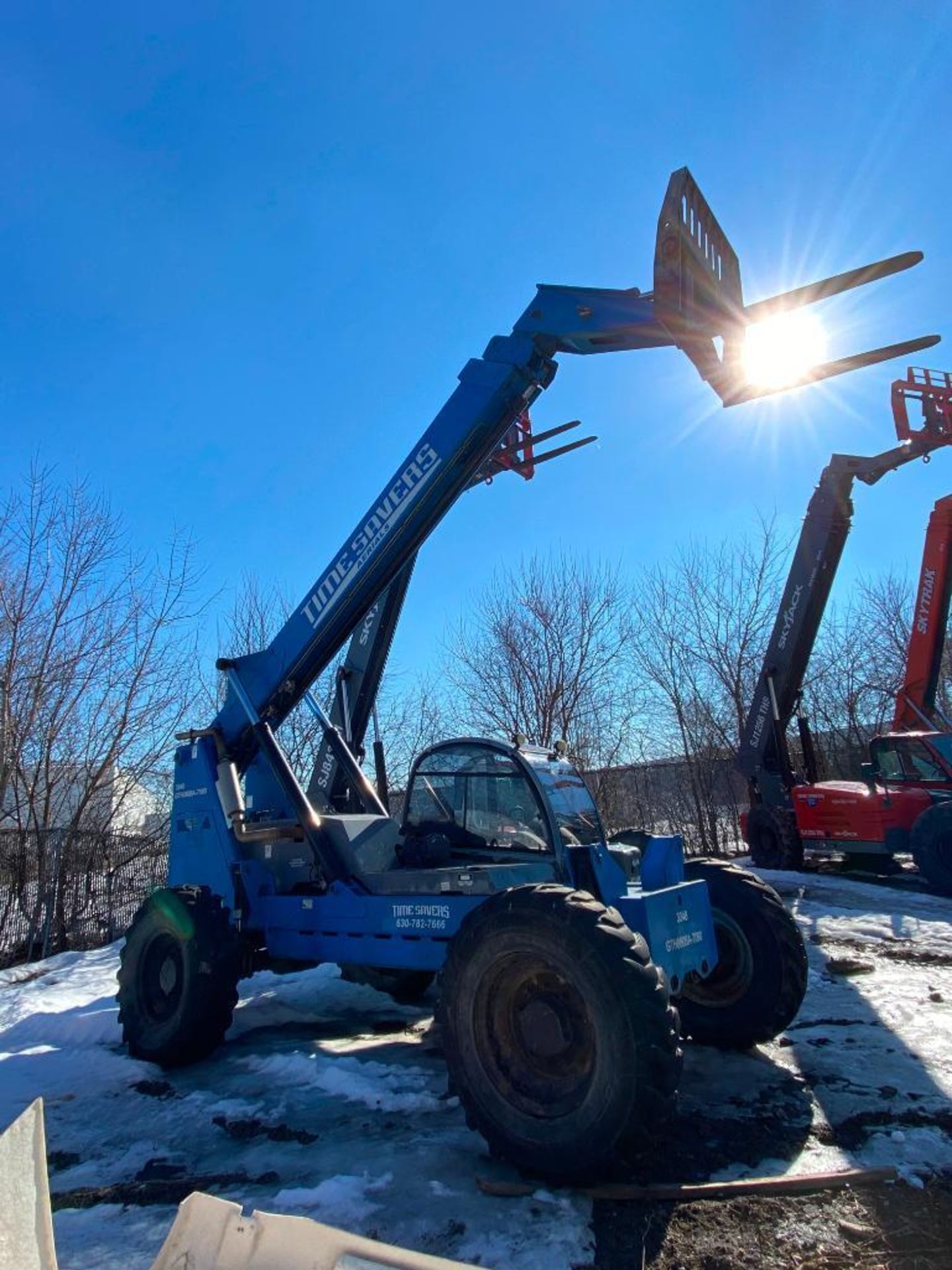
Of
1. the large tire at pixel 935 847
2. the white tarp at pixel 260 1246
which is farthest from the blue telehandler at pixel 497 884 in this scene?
the large tire at pixel 935 847

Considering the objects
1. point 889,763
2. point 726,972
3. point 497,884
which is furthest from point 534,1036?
point 889,763

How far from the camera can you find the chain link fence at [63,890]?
397 inches

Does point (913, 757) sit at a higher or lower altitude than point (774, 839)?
higher

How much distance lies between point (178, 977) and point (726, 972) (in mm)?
4019

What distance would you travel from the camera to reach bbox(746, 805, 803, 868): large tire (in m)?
13.6

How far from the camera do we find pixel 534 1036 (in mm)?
3803

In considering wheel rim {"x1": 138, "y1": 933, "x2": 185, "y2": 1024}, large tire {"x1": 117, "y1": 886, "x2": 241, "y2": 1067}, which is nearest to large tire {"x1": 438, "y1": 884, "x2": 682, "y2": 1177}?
large tire {"x1": 117, "y1": 886, "x2": 241, "y2": 1067}

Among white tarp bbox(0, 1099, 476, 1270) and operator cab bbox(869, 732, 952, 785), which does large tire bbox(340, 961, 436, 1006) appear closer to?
white tarp bbox(0, 1099, 476, 1270)

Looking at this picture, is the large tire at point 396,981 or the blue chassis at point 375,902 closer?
the blue chassis at point 375,902

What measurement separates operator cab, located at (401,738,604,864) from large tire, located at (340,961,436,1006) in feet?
4.14

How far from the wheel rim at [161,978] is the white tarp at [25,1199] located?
13.7 feet

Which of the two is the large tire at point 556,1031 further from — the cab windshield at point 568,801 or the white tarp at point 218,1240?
the white tarp at point 218,1240

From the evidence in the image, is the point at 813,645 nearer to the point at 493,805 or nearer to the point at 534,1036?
the point at 493,805

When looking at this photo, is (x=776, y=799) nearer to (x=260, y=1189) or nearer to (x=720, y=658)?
(x=720, y=658)
